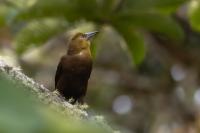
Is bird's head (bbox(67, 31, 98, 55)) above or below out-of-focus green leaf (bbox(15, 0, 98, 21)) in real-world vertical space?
below

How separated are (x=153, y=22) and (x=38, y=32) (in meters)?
1.22

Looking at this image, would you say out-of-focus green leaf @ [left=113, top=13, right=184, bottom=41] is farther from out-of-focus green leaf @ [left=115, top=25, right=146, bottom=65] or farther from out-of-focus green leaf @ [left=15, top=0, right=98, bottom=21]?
out-of-focus green leaf @ [left=15, top=0, right=98, bottom=21]

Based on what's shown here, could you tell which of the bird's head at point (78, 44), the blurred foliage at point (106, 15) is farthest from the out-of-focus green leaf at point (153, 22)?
the bird's head at point (78, 44)

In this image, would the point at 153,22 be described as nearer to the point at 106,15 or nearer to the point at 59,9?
the point at 106,15

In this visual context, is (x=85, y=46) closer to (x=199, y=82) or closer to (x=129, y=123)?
(x=199, y=82)

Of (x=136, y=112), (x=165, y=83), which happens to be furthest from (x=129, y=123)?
(x=165, y=83)

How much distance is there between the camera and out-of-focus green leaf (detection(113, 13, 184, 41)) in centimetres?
608

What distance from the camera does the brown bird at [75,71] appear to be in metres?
3.50

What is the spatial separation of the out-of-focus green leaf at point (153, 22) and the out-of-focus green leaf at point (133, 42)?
7 cm

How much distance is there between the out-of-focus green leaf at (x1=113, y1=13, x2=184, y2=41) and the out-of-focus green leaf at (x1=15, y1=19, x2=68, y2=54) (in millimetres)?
735

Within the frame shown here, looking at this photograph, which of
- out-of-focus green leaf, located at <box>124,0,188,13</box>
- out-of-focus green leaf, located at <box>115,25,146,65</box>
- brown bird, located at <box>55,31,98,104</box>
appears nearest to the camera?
brown bird, located at <box>55,31,98,104</box>

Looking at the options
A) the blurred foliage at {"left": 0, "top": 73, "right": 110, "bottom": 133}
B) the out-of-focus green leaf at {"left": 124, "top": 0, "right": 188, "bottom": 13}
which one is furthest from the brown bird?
the blurred foliage at {"left": 0, "top": 73, "right": 110, "bottom": 133}

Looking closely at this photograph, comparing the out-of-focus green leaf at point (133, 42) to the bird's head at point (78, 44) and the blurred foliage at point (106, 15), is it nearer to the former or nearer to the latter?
the blurred foliage at point (106, 15)

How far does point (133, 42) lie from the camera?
615 cm
